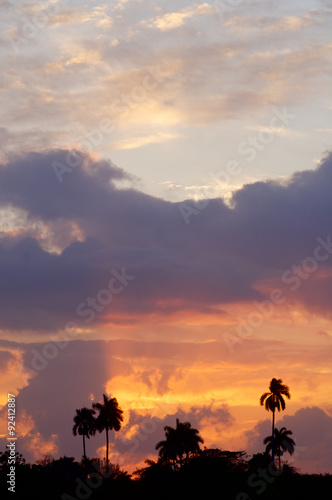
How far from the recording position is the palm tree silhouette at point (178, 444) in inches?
4993

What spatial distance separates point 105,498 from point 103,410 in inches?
2539

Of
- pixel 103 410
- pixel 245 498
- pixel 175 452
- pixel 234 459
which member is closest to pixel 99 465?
pixel 103 410

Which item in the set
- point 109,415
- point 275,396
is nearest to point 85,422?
point 109,415

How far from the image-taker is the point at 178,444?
127 m

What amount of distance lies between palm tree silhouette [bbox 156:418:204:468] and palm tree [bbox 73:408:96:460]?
18.3 metres

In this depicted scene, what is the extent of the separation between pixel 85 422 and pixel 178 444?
23.8 m

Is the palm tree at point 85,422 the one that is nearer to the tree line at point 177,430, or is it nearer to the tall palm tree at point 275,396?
the tree line at point 177,430

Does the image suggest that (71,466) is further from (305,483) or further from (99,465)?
(305,483)

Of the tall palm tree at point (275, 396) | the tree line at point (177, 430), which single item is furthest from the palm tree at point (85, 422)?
the tall palm tree at point (275, 396)

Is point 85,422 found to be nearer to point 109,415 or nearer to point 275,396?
point 109,415

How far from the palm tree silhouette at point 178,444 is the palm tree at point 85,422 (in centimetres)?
1829

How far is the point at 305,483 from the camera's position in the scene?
8075cm

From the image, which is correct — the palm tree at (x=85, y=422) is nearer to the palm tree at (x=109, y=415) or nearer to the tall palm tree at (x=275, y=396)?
the palm tree at (x=109, y=415)

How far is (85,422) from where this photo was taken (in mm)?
142375
